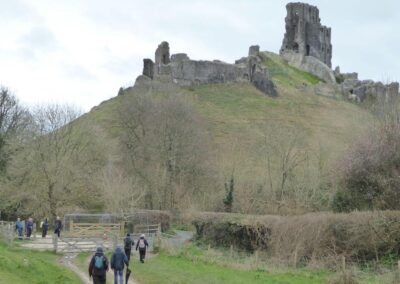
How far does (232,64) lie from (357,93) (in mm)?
20289

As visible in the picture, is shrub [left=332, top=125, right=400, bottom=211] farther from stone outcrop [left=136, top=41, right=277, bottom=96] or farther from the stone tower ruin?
the stone tower ruin

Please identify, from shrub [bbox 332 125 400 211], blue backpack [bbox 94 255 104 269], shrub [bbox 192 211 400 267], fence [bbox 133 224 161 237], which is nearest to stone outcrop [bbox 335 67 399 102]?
fence [bbox 133 224 161 237]

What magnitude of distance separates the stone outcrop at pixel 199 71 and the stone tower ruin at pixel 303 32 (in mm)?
25825

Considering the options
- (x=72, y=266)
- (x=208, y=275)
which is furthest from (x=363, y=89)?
(x=208, y=275)

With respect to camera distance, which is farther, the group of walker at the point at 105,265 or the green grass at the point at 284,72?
the green grass at the point at 284,72

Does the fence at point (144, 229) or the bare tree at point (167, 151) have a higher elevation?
the bare tree at point (167, 151)

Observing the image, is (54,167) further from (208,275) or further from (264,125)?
(264,125)

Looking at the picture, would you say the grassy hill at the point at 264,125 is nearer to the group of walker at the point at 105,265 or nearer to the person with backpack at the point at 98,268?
the group of walker at the point at 105,265

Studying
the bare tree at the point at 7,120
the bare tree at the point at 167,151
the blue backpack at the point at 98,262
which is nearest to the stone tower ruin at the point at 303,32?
the bare tree at the point at 167,151

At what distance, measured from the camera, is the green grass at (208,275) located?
2025cm

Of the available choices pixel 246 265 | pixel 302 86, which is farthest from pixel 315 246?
pixel 302 86

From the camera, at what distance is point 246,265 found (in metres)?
24.5

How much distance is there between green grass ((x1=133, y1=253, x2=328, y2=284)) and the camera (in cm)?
2025

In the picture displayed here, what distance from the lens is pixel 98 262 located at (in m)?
16.7
